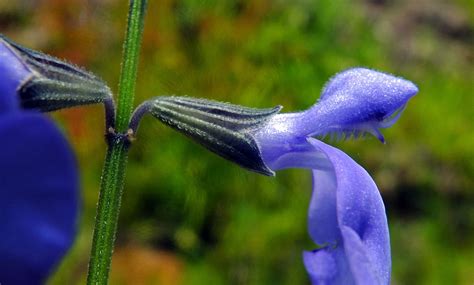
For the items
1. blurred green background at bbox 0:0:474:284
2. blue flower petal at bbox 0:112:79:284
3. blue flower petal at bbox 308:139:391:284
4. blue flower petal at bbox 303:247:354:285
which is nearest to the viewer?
blue flower petal at bbox 0:112:79:284

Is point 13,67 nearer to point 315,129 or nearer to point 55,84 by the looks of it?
point 55,84

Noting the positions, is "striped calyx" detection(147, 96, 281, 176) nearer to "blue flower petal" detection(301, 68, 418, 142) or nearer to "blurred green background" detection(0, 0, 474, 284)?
"blue flower petal" detection(301, 68, 418, 142)

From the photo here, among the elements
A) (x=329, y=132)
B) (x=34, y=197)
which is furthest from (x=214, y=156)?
(x=34, y=197)

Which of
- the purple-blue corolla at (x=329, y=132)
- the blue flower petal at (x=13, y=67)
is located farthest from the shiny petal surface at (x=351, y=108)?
the blue flower petal at (x=13, y=67)

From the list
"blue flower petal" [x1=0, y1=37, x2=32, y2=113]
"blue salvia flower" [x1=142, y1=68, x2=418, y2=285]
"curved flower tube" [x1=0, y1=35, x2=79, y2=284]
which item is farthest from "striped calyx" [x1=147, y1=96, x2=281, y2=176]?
"curved flower tube" [x1=0, y1=35, x2=79, y2=284]

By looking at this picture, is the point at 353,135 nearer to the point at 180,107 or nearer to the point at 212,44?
the point at 180,107

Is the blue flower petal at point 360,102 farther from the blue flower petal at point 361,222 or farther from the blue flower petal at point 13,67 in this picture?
the blue flower petal at point 13,67

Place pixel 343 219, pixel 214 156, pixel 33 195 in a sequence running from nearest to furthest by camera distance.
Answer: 1. pixel 33 195
2. pixel 343 219
3. pixel 214 156

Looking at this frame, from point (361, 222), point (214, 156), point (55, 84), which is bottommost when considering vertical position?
point (214, 156)
